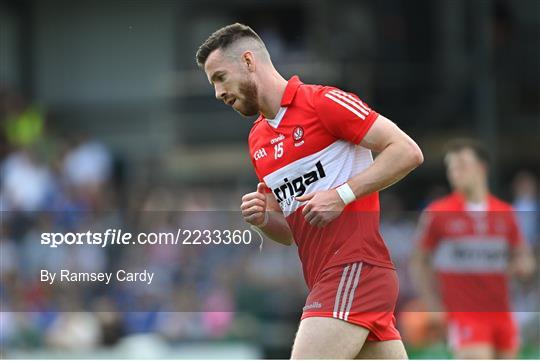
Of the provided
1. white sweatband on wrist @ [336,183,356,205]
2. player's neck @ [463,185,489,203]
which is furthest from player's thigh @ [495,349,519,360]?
white sweatband on wrist @ [336,183,356,205]

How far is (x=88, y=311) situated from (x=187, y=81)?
989 cm

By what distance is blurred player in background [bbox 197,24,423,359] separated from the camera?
5914 millimetres

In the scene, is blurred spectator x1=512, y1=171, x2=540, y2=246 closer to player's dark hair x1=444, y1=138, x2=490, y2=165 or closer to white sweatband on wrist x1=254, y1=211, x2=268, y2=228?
player's dark hair x1=444, y1=138, x2=490, y2=165

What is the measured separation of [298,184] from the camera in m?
6.21

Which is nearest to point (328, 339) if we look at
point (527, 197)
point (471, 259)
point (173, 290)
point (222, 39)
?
point (222, 39)

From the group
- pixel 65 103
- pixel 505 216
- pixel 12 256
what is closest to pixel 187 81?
pixel 65 103

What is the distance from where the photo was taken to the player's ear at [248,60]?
6.18m

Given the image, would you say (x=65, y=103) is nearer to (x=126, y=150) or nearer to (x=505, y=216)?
(x=126, y=150)

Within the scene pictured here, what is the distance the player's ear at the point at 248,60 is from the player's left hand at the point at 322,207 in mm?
724

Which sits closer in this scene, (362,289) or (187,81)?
(362,289)

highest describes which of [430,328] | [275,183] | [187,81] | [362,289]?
[187,81]

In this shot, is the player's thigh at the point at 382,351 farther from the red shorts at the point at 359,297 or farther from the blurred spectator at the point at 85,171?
the blurred spectator at the point at 85,171

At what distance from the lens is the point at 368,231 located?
20.2ft

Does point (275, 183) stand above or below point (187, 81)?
below
